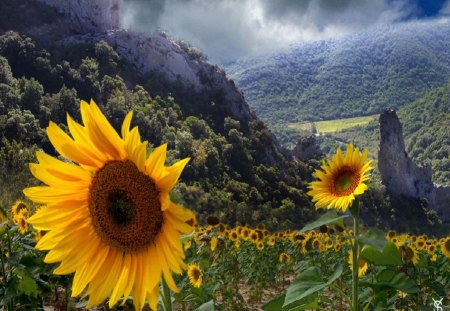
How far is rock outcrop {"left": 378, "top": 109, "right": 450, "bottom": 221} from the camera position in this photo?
6956 centimetres

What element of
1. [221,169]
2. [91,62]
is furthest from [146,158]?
[91,62]

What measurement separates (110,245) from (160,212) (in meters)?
0.27

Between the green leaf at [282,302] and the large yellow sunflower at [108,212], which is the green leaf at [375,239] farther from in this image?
the large yellow sunflower at [108,212]

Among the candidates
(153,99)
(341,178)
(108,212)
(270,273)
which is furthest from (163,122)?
(108,212)

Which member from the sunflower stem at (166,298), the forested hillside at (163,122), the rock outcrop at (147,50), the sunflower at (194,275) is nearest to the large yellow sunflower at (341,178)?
the sunflower stem at (166,298)

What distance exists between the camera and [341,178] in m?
3.19

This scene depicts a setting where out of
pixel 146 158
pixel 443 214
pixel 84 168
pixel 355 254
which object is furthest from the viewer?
pixel 443 214

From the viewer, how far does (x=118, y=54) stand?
6600 cm

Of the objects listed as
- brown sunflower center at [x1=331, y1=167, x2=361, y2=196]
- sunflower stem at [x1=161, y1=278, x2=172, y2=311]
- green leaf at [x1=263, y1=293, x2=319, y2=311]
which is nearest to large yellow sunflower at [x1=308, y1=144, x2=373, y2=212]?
brown sunflower center at [x1=331, y1=167, x2=361, y2=196]

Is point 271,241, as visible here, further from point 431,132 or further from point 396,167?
point 431,132

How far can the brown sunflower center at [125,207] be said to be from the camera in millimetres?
1485

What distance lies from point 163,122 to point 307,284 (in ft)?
186

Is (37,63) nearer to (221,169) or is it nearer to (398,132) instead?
(221,169)

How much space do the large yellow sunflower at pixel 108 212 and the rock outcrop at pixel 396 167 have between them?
231 feet
